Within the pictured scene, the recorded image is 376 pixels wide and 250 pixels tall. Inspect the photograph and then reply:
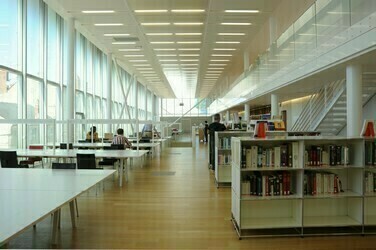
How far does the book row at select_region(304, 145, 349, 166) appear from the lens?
13.4 feet

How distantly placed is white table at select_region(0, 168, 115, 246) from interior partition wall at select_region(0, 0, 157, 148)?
533 cm

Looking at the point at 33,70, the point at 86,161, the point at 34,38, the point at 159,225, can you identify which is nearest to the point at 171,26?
the point at 34,38

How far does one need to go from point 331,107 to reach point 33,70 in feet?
30.3

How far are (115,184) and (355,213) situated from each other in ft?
16.1

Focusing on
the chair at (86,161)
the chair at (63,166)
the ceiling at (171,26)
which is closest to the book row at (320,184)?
the chair at (63,166)

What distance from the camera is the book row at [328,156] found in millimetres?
4090

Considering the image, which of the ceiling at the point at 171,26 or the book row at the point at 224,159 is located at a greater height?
the ceiling at the point at 171,26

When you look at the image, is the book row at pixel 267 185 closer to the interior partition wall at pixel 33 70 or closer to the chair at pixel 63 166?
the chair at pixel 63 166

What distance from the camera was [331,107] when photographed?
9.39 meters

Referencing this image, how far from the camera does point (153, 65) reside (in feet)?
60.7

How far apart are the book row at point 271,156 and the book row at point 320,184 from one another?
0.28 metres

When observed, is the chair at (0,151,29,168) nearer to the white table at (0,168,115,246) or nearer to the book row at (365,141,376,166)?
the white table at (0,168,115,246)

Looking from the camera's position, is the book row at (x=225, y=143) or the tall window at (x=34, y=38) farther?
the tall window at (x=34, y=38)

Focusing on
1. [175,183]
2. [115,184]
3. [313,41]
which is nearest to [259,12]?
[313,41]
